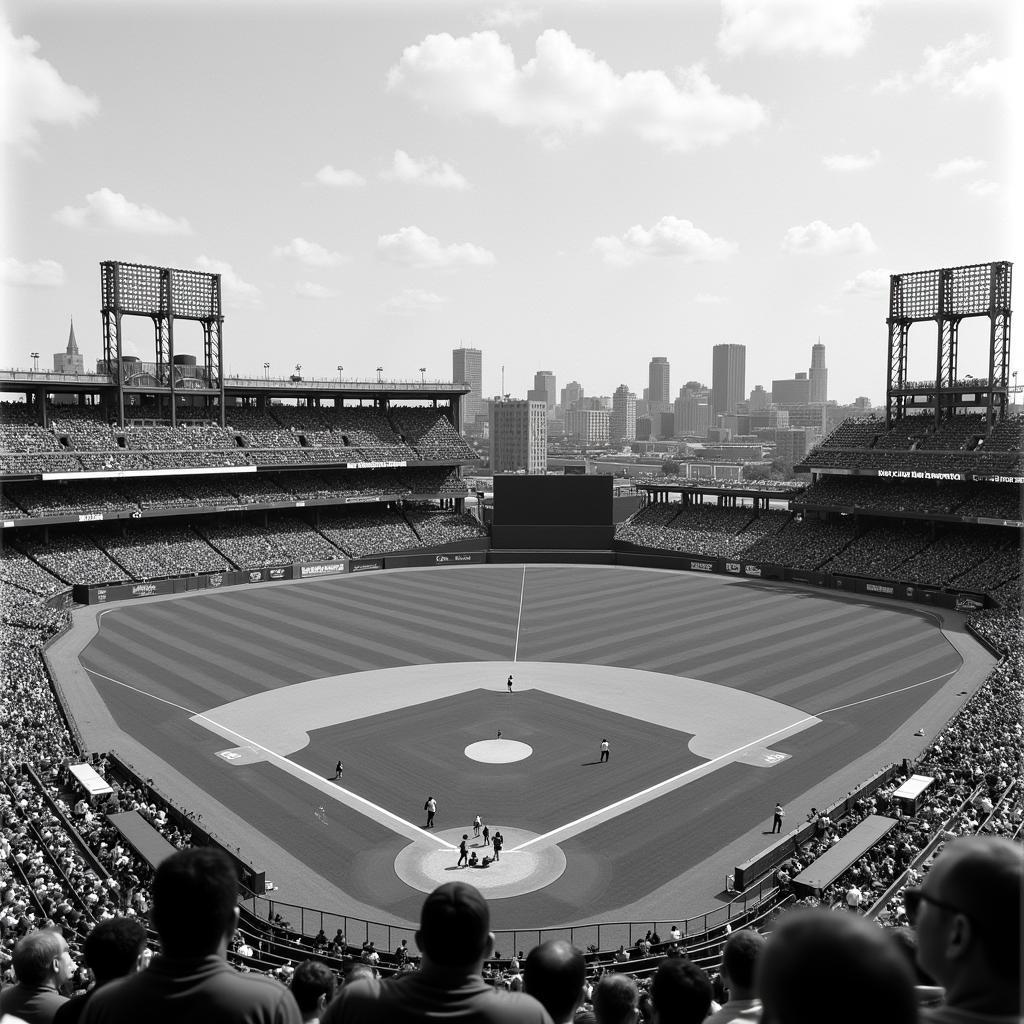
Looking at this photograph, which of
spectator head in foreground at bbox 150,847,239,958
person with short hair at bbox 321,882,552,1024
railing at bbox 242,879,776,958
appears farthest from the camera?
railing at bbox 242,879,776,958

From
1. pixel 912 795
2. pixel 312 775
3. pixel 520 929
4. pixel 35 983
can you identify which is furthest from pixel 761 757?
pixel 35 983

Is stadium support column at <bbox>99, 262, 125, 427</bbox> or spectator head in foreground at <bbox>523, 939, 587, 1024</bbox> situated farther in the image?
stadium support column at <bbox>99, 262, 125, 427</bbox>


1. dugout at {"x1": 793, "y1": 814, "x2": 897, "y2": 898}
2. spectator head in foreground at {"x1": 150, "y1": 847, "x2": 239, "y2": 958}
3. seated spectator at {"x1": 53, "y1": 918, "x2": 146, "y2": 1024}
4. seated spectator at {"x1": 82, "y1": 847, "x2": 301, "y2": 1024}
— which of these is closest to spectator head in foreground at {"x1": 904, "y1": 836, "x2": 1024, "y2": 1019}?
seated spectator at {"x1": 82, "y1": 847, "x2": 301, "y2": 1024}

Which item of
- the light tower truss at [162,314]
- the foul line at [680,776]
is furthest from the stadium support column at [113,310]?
the foul line at [680,776]

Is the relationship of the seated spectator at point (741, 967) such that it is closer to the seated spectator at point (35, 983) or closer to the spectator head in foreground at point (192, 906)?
the spectator head in foreground at point (192, 906)

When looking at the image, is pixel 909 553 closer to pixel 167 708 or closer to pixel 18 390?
pixel 167 708

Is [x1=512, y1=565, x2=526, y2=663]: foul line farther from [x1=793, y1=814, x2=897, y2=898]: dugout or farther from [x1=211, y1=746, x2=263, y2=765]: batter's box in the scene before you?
[x1=793, y1=814, x2=897, y2=898]: dugout
